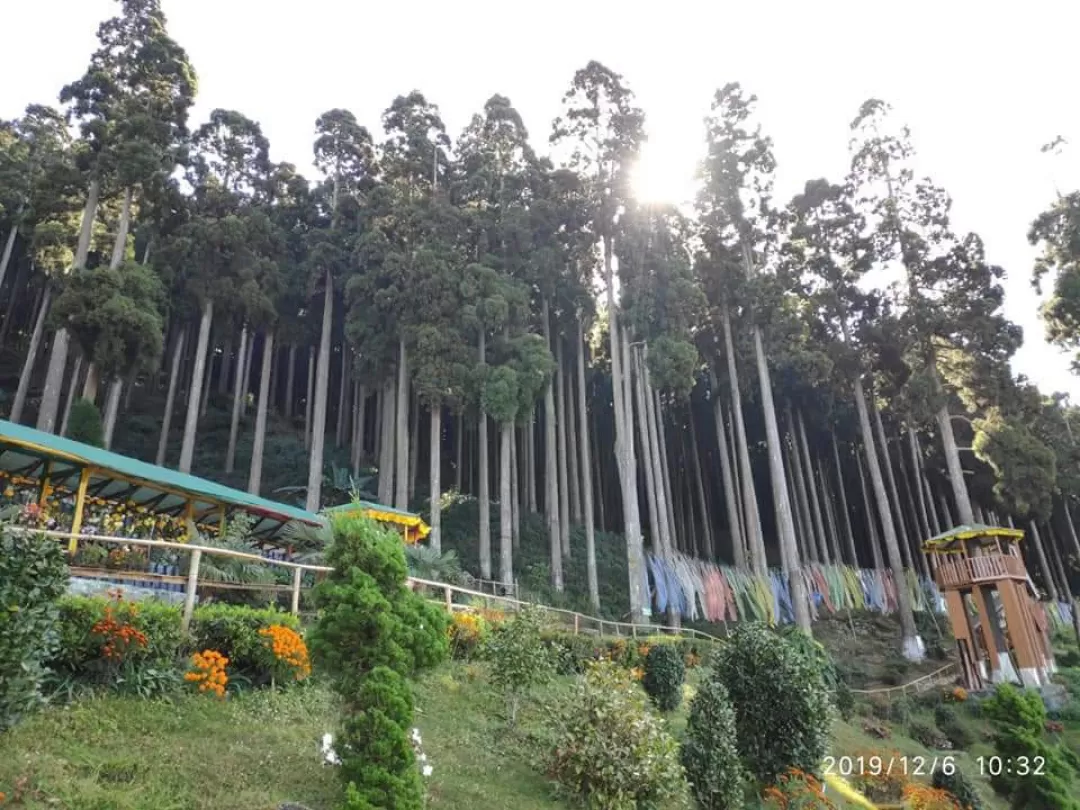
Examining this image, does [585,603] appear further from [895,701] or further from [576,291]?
[576,291]

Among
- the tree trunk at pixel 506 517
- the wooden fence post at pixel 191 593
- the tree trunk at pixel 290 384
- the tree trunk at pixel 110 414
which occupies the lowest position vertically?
the wooden fence post at pixel 191 593

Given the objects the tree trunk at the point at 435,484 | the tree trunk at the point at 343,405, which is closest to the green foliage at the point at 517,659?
the tree trunk at the point at 435,484

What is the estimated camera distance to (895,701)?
2117cm

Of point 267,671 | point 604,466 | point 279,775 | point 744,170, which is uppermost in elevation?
point 744,170

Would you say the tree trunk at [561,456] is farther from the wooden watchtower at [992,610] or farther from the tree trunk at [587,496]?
the wooden watchtower at [992,610]

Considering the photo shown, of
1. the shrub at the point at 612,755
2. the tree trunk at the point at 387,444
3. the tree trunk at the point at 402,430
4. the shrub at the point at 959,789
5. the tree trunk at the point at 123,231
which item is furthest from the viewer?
the tree trunk at the point at 387,444

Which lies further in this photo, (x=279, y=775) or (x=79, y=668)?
(x=79, y=668)

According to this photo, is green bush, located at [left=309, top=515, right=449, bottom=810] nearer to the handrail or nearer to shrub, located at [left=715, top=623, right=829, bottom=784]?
shrub, located at [left=715, top=623, right=829, bottom=784]

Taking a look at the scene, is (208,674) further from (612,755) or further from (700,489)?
(700,489)

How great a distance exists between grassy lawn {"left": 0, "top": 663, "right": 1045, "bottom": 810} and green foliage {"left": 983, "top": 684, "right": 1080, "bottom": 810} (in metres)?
8.01

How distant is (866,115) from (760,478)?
2081cm

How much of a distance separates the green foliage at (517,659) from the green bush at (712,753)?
7.27 feet

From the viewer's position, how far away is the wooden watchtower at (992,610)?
22.7 metres

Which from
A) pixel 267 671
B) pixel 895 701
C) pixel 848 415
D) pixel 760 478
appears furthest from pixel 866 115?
pixel 267 671
